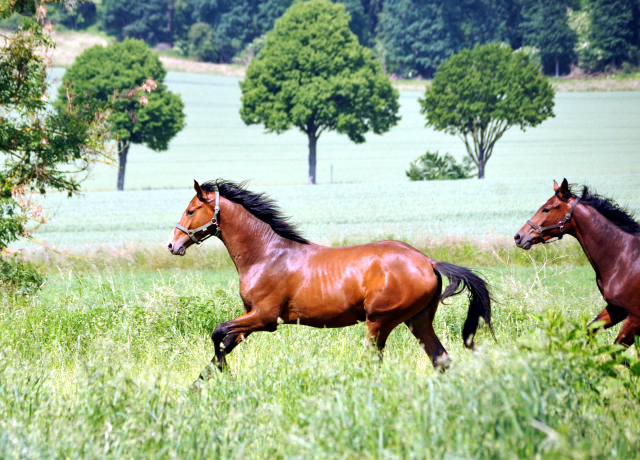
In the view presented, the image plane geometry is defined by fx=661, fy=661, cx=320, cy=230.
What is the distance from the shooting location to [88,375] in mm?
4695

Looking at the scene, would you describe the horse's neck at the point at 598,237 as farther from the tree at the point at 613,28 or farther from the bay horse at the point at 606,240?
the tree at the point at 613,28

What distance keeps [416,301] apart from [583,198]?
221 centimetres

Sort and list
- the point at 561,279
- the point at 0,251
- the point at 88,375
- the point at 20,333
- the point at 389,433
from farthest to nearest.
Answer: the point at 561,279 < the point at 0,251 < the point at 20,333 < the point at 88,375 < the point at 389,433

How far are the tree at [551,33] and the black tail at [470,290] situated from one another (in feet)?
186

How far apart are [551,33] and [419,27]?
16106 mm

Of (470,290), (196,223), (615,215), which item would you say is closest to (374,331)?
(470,290)

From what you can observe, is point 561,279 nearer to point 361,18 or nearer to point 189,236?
point 189,236

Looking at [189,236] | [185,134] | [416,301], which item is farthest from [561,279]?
[185,134]

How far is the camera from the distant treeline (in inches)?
1933

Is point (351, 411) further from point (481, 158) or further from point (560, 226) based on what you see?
point (481, 158)

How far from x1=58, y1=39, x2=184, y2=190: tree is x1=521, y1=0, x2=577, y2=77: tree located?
32.7 metres

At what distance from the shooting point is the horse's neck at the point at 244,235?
603 centimetres

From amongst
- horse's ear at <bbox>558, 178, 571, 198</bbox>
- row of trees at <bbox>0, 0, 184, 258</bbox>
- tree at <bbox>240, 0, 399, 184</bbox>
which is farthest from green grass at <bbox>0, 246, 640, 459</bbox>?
tree at <bbox>240, 0, 399, 184</bbox>

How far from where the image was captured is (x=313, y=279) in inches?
228
